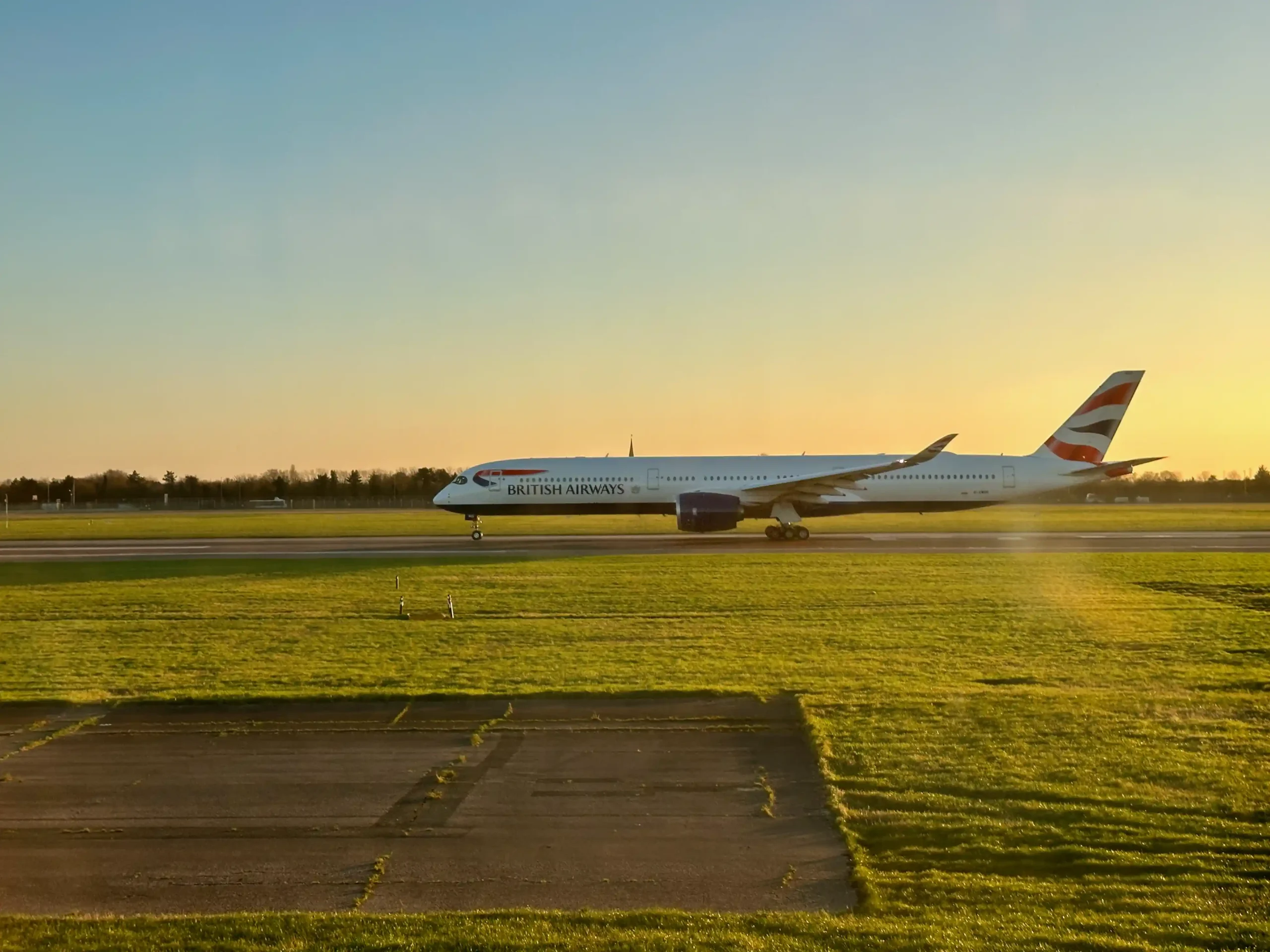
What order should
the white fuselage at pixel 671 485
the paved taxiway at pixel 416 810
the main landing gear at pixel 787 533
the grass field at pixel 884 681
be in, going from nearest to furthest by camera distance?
the grass field at pixel 884 681 < the paved taxiway at pixel 416 810 < the main landing gear at pixel 787 533 < the white fuselage at pixel 671 485

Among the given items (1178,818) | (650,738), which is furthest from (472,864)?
(1178,818)

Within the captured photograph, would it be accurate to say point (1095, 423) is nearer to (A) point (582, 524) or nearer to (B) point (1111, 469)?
(B) point (1111, 469)

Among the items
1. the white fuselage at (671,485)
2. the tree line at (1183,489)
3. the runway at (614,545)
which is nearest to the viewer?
the runway at (614,545)

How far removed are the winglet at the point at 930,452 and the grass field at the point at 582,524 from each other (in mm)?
5508

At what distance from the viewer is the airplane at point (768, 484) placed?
43906 mm

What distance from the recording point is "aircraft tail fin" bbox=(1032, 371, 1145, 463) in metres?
48.6

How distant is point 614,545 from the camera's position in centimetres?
3903

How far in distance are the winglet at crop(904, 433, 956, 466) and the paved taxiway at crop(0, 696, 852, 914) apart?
→ 30575 millimetres

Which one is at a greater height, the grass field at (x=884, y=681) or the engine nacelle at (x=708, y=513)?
the engine nacelle at (x=708, y=513)

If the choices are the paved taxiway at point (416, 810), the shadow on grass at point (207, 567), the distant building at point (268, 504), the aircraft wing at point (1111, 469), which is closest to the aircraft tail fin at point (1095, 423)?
the aircraft wing at point (1111, 469)

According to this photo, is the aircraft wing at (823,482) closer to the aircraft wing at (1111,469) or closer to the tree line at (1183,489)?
the aircraft wing at (1111,469)

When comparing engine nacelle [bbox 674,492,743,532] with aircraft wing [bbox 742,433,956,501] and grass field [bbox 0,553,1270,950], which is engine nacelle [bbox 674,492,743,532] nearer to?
aircraft wing [bbox 742,433,956,501]

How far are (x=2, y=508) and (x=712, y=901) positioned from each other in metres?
134

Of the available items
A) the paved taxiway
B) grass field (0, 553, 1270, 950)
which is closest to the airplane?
grass field (0, 553, 1270, 950)
